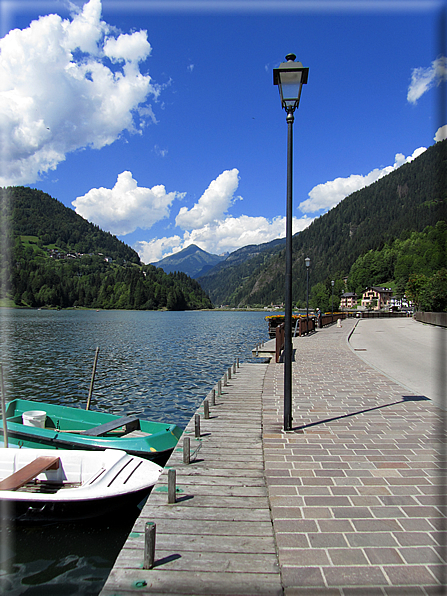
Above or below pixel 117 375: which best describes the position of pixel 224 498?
above

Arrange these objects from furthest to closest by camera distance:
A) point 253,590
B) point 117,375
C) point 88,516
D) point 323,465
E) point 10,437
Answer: point 117,375 < point 10,437 < point 88,516 < point 323,465 < point 253,590

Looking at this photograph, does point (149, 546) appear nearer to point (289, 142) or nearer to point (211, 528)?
point (211, 528)

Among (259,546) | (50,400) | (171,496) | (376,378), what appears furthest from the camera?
(50,400)

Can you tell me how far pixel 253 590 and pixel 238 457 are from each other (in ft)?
9.11

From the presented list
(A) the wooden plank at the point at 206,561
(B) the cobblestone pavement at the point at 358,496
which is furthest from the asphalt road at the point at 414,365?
(A) the wooden plank at the point at 206,561

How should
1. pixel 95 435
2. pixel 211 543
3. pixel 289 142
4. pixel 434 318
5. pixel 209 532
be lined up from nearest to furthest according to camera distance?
pixel 211 543
pixel 209 532
pixel 289 142
pixel 95 435
pixel 434 318

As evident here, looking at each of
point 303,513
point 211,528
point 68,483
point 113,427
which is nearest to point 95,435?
point 113,427

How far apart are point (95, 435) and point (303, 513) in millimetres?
5083

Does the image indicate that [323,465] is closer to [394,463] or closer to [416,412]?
A: [394,463]

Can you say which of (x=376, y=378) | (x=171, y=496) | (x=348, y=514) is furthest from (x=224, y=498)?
(x=376, y=378)

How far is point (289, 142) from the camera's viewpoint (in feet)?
22.9

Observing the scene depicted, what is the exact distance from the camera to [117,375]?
2072 centimetres

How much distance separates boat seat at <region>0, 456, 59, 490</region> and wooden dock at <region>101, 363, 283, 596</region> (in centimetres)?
196

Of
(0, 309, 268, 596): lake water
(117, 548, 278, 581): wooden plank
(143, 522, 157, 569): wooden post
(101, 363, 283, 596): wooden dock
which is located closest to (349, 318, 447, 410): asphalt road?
(101, 363, 283, 596): wooden dock
